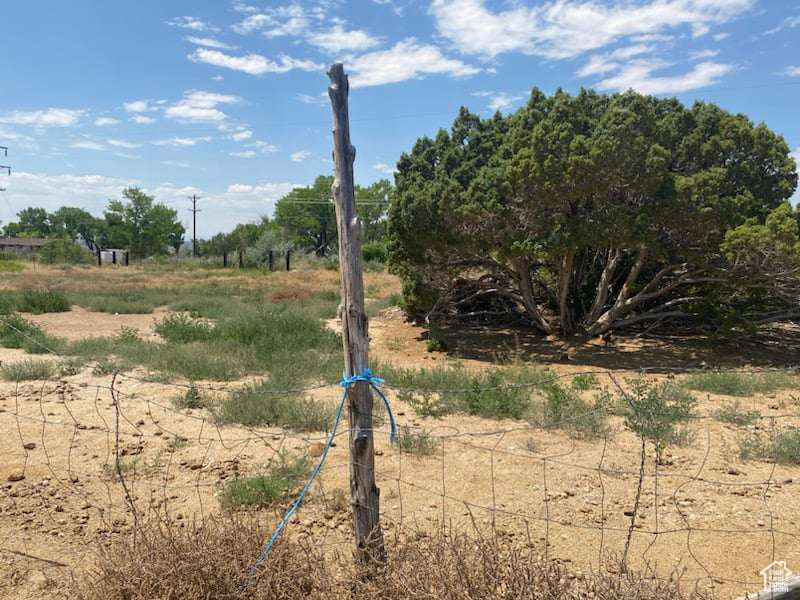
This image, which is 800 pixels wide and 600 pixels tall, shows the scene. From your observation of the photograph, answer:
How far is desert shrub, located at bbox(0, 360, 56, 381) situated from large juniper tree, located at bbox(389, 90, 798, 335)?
764 centimetres

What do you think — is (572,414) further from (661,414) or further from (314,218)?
(314,218)

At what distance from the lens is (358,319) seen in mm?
3391

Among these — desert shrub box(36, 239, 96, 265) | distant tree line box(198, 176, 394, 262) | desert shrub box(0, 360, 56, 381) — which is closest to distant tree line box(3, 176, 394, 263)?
distant tree line box(198, 176, 394, 262)

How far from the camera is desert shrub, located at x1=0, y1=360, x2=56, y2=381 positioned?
911 centimetres

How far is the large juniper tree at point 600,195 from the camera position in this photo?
12008 mm

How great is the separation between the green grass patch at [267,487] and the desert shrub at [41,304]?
16504mm

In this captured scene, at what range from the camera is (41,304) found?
19.2 meters

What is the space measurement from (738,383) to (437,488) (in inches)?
249

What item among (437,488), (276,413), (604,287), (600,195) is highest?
(600,195)

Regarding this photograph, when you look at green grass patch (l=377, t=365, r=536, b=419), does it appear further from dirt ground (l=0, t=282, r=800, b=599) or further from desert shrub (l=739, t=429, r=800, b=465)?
desert shrub (l=739, t=429, r=800, b=465)

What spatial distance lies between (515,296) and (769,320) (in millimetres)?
5568

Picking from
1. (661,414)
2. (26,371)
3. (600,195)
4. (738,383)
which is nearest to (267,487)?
(661,414)

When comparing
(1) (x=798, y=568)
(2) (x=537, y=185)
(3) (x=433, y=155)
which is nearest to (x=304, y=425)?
(1) (x=798, y=568)

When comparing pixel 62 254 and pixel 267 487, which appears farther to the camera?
pixel 62 254
